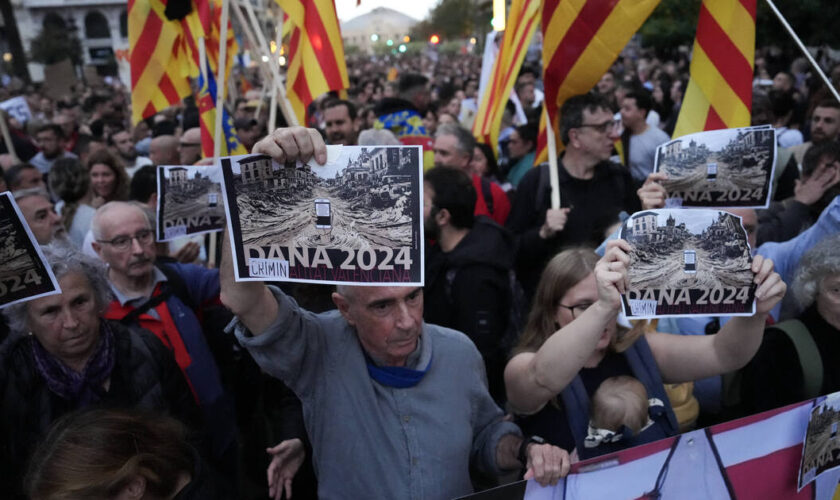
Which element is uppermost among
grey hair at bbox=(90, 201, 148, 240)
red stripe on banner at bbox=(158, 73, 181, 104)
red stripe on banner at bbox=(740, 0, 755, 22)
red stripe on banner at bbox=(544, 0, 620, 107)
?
red stripe on banner at bbox=(740, 0, 755, 22)

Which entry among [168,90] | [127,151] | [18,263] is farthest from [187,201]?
[127,151]

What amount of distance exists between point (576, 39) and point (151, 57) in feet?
11.5

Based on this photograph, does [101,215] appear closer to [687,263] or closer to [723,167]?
[687,263]

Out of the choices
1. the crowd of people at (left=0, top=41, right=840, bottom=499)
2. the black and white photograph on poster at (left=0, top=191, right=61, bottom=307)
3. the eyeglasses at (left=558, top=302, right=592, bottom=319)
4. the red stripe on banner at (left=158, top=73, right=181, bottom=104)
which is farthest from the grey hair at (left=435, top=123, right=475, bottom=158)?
the black and white photograph on poster at (left=0, top=191, right=61, bottom=307)

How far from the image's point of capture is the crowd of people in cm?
191

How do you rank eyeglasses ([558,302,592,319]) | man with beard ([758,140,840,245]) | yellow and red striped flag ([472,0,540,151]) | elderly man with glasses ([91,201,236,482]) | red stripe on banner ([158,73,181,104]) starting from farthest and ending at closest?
red stripe on banner ([158,73,181,104]) < yellow and red striped flag ([472,0,540,151]) < man with beard ([758,140,840,245]) < elderly man with glasses ([91,201,236,482]) < eyeglasses ([558,302,592,319])

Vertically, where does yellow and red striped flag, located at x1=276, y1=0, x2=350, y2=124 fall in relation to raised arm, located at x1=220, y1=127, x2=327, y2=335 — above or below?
above

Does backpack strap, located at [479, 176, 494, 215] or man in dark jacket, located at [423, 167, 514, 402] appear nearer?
man in dark jacket, located at [423, 167, 514, 402]

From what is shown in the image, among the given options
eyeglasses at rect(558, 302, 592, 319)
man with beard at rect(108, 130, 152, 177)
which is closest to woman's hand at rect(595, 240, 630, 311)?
eyeglasses at rect(558, 302, 592, 319)

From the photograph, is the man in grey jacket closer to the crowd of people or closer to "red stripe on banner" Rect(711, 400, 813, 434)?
the crowd of people

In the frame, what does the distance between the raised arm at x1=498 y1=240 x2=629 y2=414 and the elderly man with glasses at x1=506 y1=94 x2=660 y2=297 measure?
1718 mm

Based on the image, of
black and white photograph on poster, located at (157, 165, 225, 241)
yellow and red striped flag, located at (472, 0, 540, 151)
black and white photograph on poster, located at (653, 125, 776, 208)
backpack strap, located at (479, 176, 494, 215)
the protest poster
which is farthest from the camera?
the protest poster

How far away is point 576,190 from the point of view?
395 centimetres

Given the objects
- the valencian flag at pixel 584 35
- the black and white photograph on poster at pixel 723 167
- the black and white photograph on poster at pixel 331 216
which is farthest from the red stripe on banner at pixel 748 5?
the black and white photograph on poster at pixel 331 216
